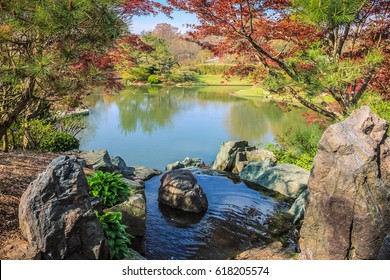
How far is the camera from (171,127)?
14.3 metres

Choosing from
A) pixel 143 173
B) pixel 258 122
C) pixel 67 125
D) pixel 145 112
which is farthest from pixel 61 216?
pixel 145 112

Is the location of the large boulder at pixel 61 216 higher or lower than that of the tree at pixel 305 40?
lower

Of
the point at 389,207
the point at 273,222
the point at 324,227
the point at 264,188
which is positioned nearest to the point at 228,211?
the point at 273,222

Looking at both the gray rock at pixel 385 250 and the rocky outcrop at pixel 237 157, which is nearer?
the gray rock at pixel 385 250

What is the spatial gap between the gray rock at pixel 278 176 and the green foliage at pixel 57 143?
14.2ft

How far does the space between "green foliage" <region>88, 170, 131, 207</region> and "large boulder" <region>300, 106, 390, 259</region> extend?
2468mm

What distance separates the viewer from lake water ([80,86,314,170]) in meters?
10.9

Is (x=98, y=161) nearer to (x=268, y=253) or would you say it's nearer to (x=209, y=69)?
(x=268, y=253)

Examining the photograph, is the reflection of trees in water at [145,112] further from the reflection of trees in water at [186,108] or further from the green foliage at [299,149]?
the green foliage at [299,149]

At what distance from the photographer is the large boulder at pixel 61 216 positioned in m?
2.83

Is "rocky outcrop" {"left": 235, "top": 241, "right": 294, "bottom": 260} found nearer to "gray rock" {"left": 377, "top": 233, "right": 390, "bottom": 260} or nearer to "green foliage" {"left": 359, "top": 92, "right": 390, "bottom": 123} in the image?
"gray rock" {"left": 377, "top": 233, "right": 390, "bottom": 260}

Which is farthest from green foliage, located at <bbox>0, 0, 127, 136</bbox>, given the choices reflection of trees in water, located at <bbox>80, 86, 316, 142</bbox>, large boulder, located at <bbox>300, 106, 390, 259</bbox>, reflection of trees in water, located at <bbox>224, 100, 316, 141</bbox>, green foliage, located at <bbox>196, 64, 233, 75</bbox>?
green foliage, located at <bbox>196, 64, 233, 75</bbox>

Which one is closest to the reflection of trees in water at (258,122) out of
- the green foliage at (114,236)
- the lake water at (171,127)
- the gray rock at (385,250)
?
the lake water at (171,127)
